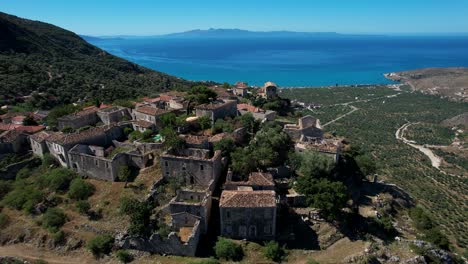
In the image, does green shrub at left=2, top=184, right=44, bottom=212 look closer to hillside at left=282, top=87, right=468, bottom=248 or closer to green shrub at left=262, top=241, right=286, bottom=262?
green shrub at left=262, top=241, right=286, bottom=262

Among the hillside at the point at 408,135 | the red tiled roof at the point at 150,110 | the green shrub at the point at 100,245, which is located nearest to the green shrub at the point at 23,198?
the green shrub at the point at 100,245

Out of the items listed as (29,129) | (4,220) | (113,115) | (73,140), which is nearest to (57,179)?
(73,140)

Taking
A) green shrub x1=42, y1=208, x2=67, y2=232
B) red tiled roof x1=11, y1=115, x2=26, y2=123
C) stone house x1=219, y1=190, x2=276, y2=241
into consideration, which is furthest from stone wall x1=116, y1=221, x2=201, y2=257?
red tiled roof x1=11, y1=115, x2=26, y2=123

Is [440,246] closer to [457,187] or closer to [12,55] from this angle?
[457,187]

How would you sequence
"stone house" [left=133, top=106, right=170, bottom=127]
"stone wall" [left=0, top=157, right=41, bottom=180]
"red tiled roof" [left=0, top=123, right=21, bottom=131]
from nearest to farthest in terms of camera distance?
"stone wall" [left=0, top=157, right=41, bottom=180]
"stone house" [left=133, top=106, right=170, bottom=127]
"red tiled roof" [left=0, top=123, right=21, bottom=131]

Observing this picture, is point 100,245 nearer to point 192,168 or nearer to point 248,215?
point 192,168

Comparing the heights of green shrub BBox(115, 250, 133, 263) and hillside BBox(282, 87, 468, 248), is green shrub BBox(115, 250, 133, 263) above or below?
above

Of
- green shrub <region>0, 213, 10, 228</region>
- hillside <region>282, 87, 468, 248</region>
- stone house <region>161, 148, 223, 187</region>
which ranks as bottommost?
hillside <region>282, 87, 468, 248</region>
